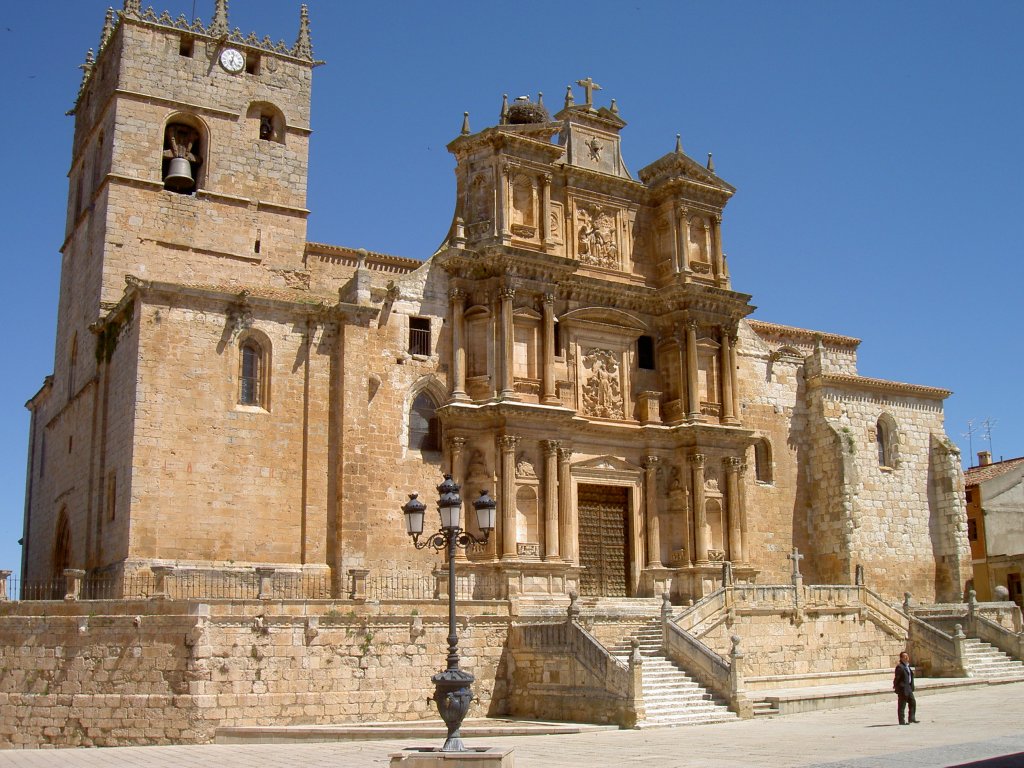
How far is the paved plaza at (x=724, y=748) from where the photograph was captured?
49.7ft

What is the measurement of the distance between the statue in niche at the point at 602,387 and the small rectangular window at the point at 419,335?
4773 mm

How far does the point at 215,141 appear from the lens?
1266 inches

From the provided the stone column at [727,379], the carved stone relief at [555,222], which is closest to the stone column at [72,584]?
the carved stone relief at [555,222]

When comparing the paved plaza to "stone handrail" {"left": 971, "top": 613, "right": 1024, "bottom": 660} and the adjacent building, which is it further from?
the adjacent building

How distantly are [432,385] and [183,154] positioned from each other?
10.2 metres

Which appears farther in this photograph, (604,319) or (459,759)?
(604,319)

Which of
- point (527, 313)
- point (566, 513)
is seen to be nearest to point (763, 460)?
point (566, 513)

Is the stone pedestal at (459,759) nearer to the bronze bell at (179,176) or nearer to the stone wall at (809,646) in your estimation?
the stone wall at (809,646)

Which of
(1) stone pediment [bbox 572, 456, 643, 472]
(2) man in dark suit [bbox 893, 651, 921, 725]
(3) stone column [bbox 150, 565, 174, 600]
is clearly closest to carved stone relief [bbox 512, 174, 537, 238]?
(1) stone pediment [bbox 572, 456, 643, 472]

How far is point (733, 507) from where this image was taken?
3189cm

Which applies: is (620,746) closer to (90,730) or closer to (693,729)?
(693,729)

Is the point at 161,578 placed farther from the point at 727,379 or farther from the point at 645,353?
the point at 727,379

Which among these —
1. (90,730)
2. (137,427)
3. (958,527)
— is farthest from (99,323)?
(958,527)

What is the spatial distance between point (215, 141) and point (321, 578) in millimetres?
13750
